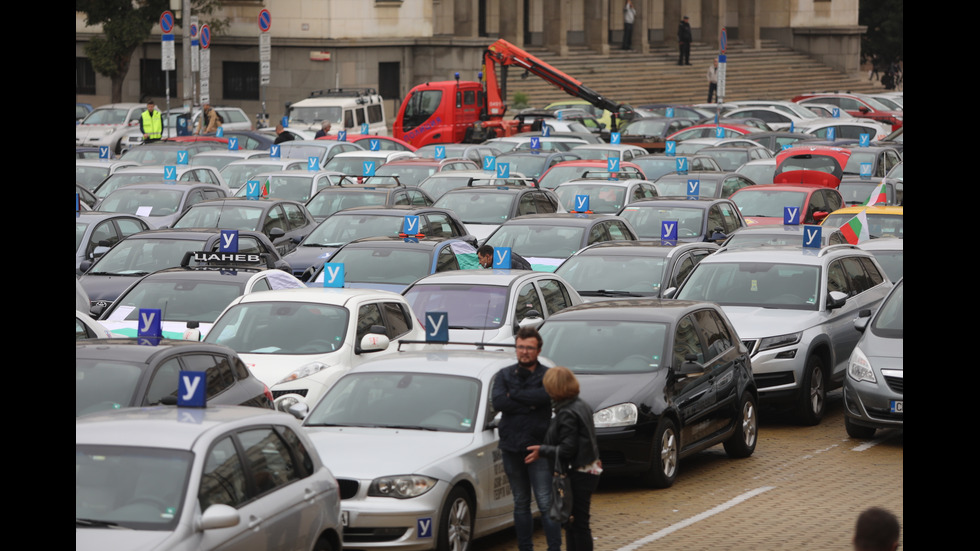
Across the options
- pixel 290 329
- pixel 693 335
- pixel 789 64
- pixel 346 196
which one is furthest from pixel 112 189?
pixel 789 64

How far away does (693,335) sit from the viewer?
1366 centimetres

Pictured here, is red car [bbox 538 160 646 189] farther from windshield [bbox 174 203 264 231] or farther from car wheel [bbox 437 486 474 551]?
car wheel [bbox 437 486 474 551]

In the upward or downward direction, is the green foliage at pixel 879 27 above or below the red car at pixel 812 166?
above

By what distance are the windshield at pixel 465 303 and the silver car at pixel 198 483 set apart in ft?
21.2

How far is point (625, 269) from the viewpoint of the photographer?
18250mm

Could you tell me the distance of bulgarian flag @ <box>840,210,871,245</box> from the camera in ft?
71.4

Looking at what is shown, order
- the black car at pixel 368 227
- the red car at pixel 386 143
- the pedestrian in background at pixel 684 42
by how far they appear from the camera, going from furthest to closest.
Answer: the pedestrian in background at pixel 684 42 → the red car at pixel 386 143 → the black car at pixel 368 227

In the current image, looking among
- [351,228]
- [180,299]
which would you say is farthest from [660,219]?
[180,299]

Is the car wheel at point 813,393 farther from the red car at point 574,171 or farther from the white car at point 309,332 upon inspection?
the red car at point 574,171

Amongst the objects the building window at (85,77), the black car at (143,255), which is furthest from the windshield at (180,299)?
the building window at (85,77)

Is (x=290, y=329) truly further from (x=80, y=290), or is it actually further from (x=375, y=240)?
(x=375, y=240)

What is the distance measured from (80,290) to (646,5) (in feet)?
187

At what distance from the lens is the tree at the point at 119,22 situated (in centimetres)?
5353
